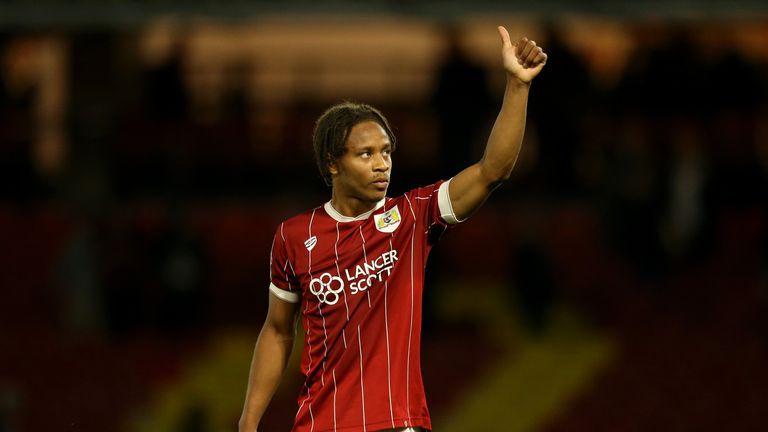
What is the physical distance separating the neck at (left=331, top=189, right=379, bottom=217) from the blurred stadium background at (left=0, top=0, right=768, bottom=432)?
581 cm

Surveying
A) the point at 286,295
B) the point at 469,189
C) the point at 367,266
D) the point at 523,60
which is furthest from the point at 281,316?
the point at 523,60

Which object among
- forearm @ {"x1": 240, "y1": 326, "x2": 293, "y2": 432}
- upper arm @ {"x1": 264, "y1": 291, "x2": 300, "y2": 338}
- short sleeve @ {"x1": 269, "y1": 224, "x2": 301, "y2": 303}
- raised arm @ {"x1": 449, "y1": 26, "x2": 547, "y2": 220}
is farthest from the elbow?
forearm @ {"x1": 240, "y1": 326, "x2": 293, "y2": 432}

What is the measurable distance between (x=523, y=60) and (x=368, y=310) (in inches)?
34.2

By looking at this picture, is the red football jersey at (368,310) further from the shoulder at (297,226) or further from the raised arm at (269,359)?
the raised arm at (269,359)

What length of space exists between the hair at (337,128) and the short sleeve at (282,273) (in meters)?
0.26

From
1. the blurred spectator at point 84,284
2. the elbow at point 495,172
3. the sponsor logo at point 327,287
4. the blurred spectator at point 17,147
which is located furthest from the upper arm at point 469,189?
the blurred spectator at point 17,147

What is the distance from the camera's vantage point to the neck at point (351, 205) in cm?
444

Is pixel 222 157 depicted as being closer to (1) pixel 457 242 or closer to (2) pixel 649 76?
(1) pixel 457 242

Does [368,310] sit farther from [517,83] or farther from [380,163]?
[517,83]

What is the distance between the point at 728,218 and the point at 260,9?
4.42 meters

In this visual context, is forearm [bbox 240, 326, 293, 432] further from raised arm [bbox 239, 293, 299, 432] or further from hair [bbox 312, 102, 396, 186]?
hair [bbox 312, 102, 396, 186]

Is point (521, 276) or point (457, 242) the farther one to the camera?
point (457, 242)

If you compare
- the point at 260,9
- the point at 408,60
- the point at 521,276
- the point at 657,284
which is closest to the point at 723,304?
the point at 657,284

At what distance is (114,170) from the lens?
551 inches
